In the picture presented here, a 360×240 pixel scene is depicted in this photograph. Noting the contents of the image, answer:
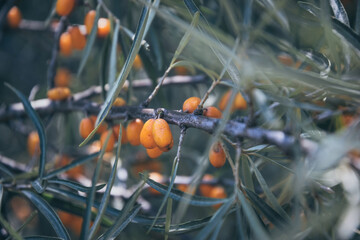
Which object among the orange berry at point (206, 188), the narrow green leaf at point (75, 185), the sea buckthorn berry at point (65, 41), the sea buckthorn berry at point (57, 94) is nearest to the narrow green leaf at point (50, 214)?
the narrow green leaf at point (75, 185)

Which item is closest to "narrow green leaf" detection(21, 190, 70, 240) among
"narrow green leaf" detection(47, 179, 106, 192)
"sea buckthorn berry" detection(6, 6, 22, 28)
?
"narrow green leaf" detection(47, 179, 106, 192)

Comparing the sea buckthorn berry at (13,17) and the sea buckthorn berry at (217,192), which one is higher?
the sea buckthorn berry at (13,17)

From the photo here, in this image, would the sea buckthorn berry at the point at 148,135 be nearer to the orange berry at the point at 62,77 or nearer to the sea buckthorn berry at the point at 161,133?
the sea buckthorn berry at the point at 161,133

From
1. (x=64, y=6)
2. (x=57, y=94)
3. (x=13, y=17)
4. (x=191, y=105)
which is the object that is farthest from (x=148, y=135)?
(x=13, y=17)

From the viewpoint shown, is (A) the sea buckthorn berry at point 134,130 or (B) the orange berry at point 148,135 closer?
(B) the orange berry at point 148,135

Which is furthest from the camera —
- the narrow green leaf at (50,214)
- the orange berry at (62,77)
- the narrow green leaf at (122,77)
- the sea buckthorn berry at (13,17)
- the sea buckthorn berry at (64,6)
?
the orange berry at (62,77)

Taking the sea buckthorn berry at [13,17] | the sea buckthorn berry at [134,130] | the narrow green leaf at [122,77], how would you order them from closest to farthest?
the narrow green leaf at [122,77], the sea buckthorn berry at [134,130], the sea buckthorn berry at [13,17]

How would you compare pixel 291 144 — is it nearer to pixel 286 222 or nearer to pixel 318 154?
pixel 318 154
